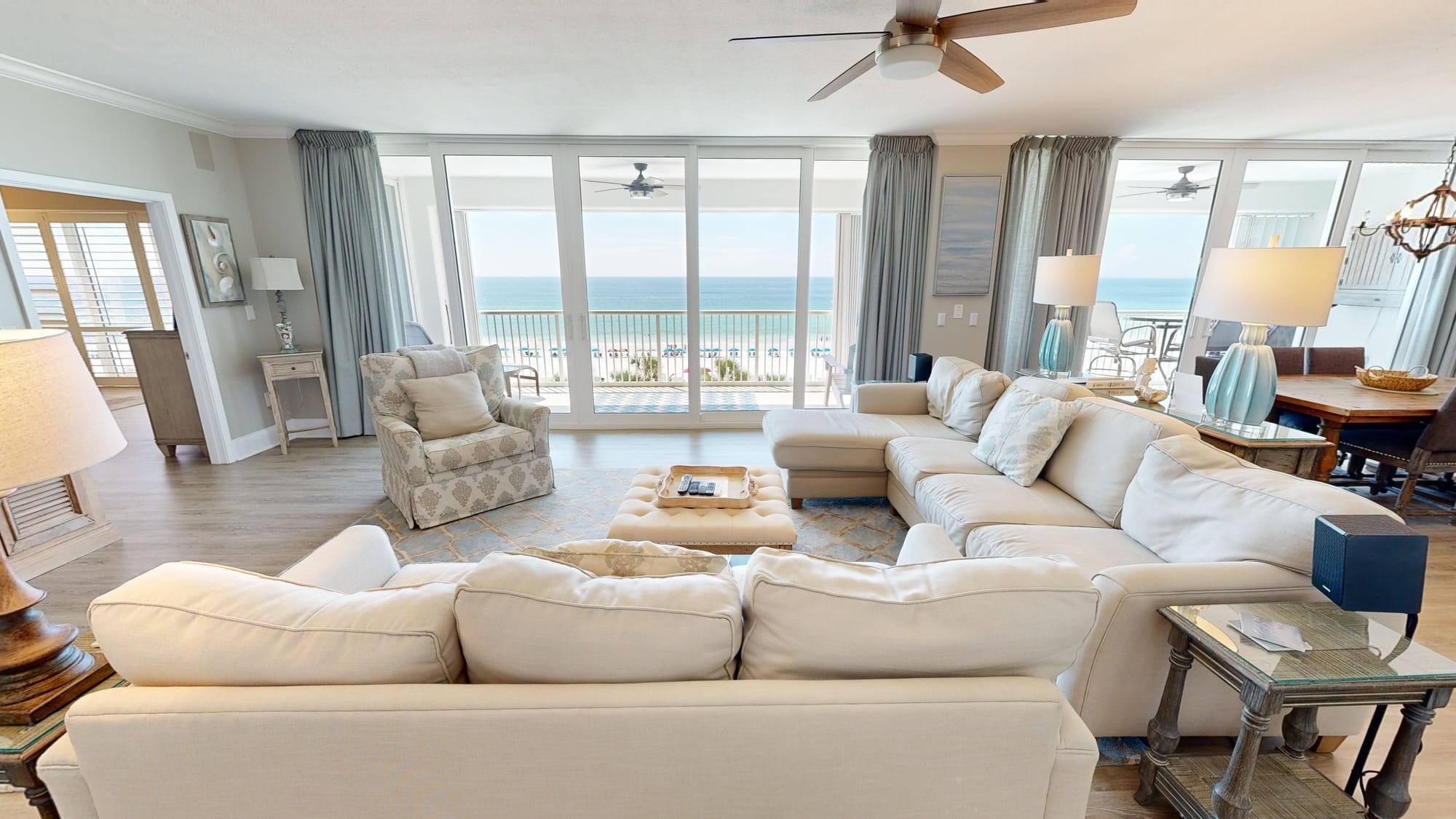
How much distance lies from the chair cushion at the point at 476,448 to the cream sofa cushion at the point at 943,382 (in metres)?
2.66

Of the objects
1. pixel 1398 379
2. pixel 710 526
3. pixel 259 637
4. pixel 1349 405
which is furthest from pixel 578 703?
pixel 1398 379

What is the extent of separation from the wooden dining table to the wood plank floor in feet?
2.28

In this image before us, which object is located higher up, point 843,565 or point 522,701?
point 843,565

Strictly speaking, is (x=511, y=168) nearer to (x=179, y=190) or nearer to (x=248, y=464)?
(x=179, y=190)

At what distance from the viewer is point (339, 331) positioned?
451 cm

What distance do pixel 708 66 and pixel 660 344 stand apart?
11.2ft

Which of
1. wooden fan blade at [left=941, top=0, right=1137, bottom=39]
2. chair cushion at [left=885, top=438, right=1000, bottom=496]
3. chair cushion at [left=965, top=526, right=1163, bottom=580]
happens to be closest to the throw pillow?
chair cushion at [left=885, top=438, right=1000, bottom=496]

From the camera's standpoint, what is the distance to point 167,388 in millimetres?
4059

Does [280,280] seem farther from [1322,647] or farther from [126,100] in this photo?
[1322,647]

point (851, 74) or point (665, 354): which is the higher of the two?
point (851, 74)

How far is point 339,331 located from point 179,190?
1.30 meters

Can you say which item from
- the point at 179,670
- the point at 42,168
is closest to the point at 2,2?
the point at 42,168

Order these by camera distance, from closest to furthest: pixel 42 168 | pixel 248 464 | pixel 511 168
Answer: pixel 42 168 < pixel 248 464 < pixel 511 168

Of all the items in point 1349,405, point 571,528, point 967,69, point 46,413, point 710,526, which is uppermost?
point 967,69
